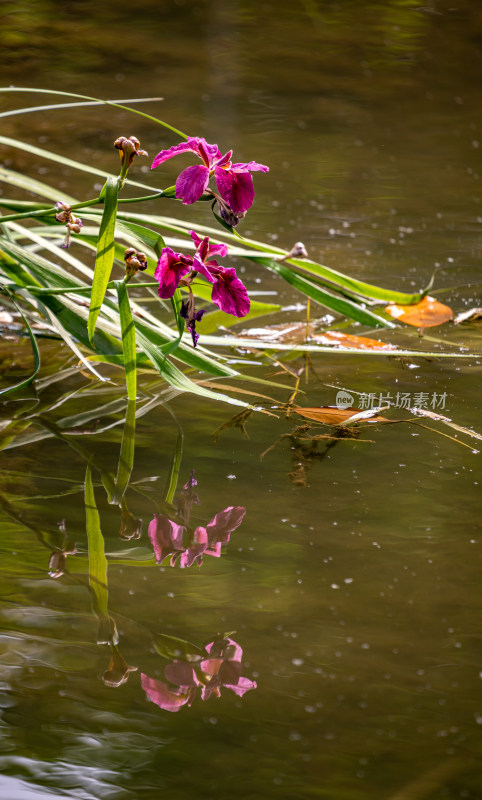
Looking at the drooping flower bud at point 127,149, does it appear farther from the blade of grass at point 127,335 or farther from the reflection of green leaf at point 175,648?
the reflection of green leaf at point 175,648

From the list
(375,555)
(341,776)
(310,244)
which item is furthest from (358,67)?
(341,776)

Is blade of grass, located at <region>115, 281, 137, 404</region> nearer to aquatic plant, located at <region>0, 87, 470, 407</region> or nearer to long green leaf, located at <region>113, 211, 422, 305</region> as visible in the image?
aquatic plant, located at <region>0, 87, 470, 407</region>

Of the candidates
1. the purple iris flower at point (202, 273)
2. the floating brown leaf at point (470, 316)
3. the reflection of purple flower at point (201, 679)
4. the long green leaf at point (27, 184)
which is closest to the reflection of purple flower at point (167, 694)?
the reflection of purple flower at point (201, 679)

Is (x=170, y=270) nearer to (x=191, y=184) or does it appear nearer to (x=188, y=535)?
(x=191, y=184)

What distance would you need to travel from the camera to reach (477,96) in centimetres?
208

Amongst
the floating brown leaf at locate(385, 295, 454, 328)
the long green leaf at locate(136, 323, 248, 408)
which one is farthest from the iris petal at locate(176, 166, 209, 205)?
the floating brown leaf at locate(385, 295, 454, 328)

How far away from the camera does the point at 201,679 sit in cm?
43

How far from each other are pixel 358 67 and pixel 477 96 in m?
0.31

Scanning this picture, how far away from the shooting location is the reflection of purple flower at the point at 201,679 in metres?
0.42

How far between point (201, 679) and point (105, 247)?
1.09 ft

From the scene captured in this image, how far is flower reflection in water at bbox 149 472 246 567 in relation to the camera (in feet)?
1.79

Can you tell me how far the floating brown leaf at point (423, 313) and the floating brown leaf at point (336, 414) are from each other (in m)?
0.31

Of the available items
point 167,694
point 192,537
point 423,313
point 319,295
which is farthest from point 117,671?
point 423,313

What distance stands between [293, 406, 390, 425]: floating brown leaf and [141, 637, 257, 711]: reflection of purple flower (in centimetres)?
32
